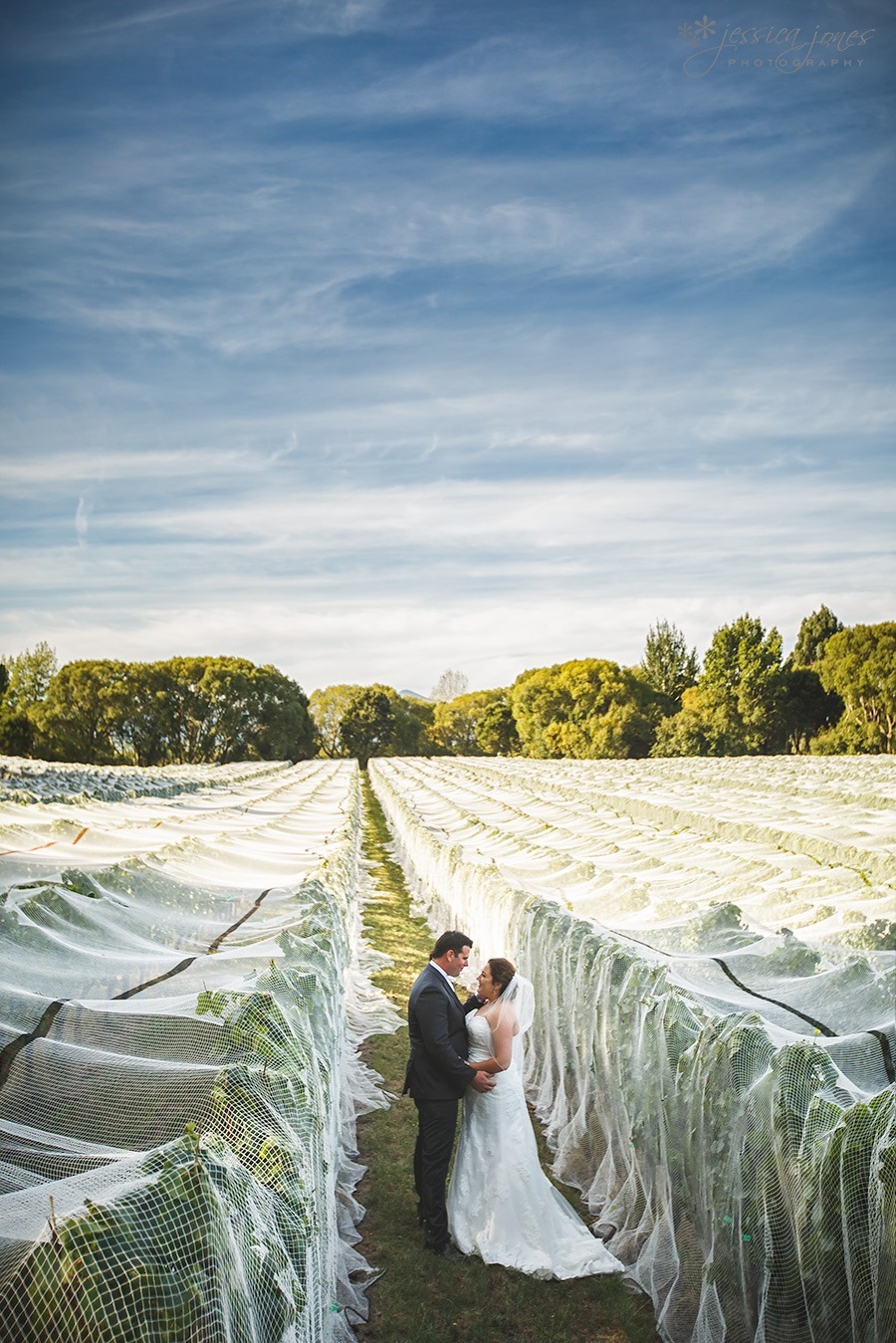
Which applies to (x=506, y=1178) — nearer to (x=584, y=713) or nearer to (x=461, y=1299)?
(x=461, y=1299)

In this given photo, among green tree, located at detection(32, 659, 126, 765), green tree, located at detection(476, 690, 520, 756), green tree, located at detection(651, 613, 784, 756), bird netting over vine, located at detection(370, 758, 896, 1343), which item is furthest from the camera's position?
green tree, located at detection(476, 690, 520, 756)

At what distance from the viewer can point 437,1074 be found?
5738 mm

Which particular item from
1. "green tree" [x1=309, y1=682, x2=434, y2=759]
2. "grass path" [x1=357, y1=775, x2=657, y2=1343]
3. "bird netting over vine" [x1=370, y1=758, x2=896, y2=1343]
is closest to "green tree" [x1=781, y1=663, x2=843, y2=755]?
"green tree" [x1=309, y1=682, x2=434, y2=759]

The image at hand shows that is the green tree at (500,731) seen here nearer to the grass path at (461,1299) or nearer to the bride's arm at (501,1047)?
the grass path at (461,1299)

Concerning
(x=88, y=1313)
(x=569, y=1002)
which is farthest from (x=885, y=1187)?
(x=569, y=1002)

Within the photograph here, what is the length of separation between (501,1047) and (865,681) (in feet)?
201

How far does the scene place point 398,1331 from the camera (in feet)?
16.6

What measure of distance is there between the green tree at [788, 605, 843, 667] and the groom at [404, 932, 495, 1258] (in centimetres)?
7690

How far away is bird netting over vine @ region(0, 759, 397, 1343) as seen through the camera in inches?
106

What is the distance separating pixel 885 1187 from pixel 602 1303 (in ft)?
7.72

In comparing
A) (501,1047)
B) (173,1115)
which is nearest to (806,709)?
(501,1047)

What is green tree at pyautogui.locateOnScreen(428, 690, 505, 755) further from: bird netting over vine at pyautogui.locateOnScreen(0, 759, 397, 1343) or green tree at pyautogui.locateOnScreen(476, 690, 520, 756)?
bird netting over vine at pyautogui.locateOnScreen(0, 759, 397, 1343)

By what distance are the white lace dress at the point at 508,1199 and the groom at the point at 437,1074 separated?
10cm

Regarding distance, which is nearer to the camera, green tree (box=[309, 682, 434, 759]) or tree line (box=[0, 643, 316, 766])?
tree line (box=[0, 643, 316, 766])
